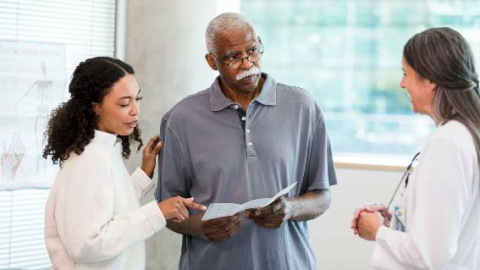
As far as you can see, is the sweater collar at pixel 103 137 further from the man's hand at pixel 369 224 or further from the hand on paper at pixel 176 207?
the man's hand at pixel 369 224

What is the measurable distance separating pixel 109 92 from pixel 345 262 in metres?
2.30

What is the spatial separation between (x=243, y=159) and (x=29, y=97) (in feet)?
4.59

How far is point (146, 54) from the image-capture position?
3564 millimetres

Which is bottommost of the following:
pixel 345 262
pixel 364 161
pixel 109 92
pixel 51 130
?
pixel 345 262

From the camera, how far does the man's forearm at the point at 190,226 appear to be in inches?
85.8

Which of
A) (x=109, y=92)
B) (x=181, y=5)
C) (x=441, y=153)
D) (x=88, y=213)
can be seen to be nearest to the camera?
(x=441, y=153)

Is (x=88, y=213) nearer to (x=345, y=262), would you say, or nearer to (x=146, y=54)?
(x=146, y=54)

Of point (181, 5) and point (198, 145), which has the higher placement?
point (181, 5)

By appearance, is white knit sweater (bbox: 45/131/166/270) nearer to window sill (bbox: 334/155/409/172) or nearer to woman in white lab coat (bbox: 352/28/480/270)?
woman in white lab coat (bbox: 352/28/480/270)

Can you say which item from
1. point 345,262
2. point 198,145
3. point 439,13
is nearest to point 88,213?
point 198,145

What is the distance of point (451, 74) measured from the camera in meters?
1.63

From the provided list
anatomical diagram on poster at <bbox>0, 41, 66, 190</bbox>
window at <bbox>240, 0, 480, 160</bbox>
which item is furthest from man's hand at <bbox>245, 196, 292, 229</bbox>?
window at <bbox>240, 0, 480, 160</bbox>

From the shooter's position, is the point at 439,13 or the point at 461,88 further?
the point at 439,13

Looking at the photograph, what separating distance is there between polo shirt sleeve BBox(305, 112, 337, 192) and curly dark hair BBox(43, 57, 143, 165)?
733 mm
